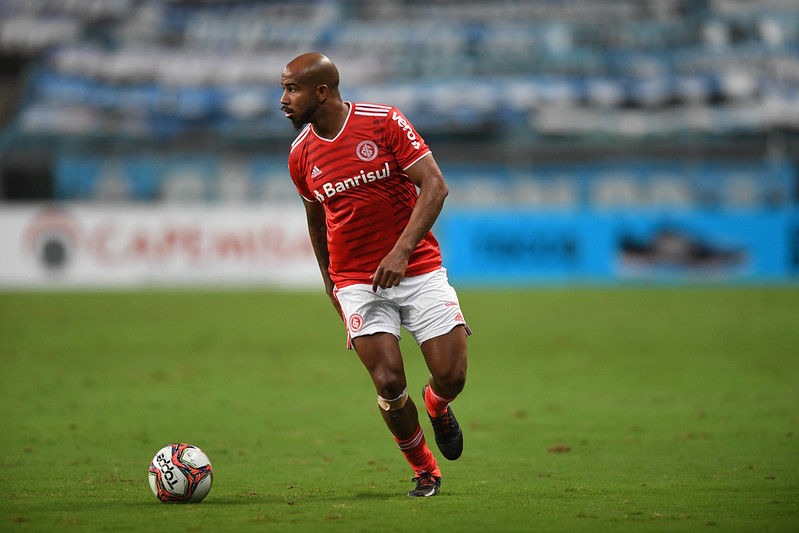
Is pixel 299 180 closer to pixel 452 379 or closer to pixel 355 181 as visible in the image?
pixel 355 181

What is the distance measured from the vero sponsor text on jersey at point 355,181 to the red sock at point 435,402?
1283mm

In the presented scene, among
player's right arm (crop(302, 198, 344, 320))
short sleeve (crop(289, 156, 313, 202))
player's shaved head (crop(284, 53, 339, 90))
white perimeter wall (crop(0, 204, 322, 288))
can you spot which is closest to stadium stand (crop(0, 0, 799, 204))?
white perimeter wall (crop(0, 204, 322, 288))

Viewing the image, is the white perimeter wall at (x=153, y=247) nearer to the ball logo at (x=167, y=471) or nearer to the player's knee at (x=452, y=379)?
the player's knee at (x=452, y=379)

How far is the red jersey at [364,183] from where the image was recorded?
5926mm

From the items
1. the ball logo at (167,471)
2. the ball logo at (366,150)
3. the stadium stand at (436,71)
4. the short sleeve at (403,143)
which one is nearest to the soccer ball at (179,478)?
the ball logo at (167,471)

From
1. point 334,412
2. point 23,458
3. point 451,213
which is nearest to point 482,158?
point 451,213

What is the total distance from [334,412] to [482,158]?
18.4m

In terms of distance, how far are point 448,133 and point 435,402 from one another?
2402cm

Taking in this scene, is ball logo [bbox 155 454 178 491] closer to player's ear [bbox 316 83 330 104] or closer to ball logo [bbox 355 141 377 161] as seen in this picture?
ball logo [bbox 355 141 377 161]

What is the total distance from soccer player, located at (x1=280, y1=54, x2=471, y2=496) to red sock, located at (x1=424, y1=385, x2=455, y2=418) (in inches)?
0.4

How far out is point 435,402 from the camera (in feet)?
20.3

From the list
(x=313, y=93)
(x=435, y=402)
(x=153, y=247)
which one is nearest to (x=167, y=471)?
(x=435, y=402)

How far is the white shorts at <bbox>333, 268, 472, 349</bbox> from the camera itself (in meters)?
5.98

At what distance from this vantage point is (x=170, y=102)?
2998 centimetres
